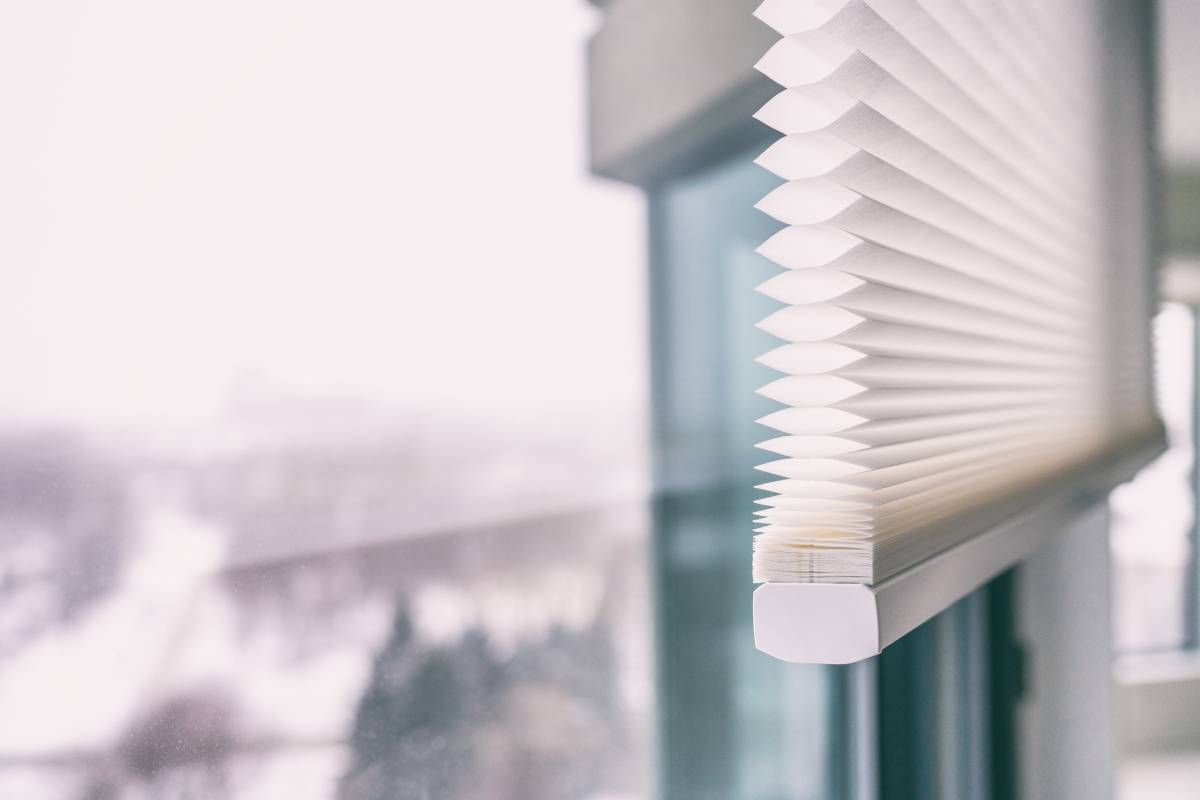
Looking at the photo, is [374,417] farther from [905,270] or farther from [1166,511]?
[1166,511]

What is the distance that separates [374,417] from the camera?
0.54 m

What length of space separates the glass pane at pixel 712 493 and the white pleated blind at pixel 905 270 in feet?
0.58

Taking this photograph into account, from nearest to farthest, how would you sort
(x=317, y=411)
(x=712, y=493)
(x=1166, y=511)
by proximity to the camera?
(x=317, y=411)
(x=712, y=493)
(x=1166, y=511)

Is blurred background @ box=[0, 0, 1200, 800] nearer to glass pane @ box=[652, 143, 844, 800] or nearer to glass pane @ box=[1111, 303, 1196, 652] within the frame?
glass pane @ box=[652, 143, 844, 800]

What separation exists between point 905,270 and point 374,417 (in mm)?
303

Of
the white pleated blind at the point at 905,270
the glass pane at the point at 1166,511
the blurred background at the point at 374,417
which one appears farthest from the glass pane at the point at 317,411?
the glass pane at the point at 1166,511

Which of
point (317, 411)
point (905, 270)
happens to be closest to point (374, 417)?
point (317, 411)

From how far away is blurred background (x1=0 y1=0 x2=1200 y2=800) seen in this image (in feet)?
1.35

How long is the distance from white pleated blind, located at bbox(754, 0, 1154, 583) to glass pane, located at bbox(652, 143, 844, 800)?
178 mm

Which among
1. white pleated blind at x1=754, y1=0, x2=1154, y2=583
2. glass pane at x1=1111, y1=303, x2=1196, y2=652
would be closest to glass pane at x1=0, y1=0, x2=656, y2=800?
white pleated blind at x1=754, y1=0, x2=1154, y2=583

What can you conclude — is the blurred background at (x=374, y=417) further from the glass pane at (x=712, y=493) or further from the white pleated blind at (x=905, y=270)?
the white pleated blind at (x=905, y=270)

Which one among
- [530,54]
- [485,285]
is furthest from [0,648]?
[530,54]

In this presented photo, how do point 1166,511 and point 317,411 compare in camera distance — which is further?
point 1166,511

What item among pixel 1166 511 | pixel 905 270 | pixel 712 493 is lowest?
pixel 1166 511
